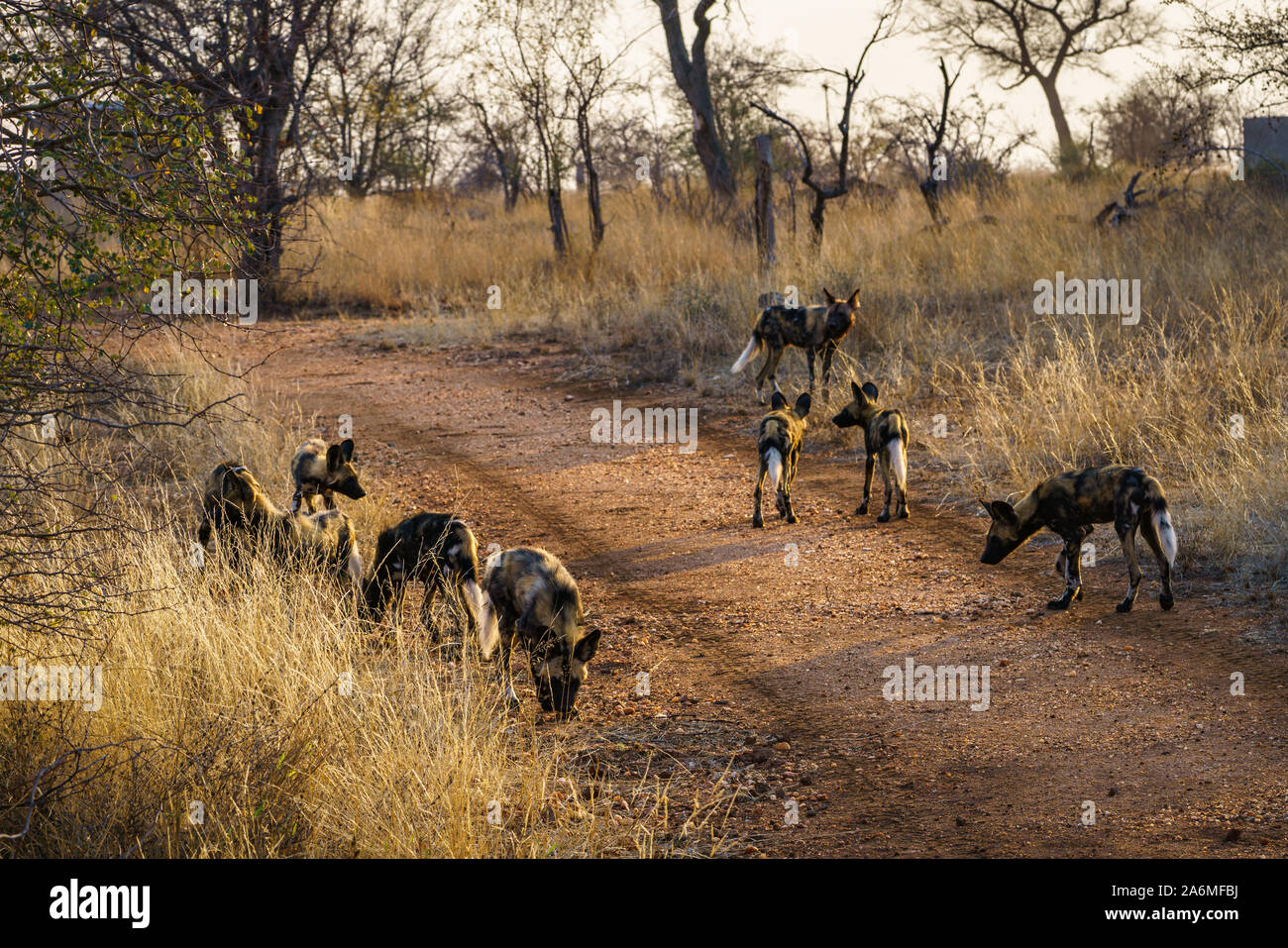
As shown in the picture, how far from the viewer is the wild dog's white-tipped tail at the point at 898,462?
6.68 meters

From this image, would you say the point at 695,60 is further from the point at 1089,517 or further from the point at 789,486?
the point at 1089,517

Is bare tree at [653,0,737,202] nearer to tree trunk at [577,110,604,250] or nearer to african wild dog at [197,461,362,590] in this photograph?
tree trunk at [577,110,604,250]

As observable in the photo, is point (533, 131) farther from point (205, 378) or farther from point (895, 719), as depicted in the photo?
point (895, 719)

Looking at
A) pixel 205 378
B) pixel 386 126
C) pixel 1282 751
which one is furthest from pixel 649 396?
pixel 386 126

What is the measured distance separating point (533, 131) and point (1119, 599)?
51.6 feet

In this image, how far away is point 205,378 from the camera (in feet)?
29.7

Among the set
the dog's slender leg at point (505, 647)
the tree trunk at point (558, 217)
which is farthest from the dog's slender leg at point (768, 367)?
the tree trunk at point (558, 217)

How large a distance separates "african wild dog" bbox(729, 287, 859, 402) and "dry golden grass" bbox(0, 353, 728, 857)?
17.7 ft

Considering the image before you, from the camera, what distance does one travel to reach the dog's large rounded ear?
14.1 feet

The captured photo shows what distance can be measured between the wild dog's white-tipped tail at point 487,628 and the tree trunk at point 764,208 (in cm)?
880

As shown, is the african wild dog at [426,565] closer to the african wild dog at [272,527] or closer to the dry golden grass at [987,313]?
the african wild dog at [272,527]

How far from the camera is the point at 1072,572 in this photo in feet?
17.4

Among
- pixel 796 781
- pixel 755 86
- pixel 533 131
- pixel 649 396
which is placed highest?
pixel 755 86
